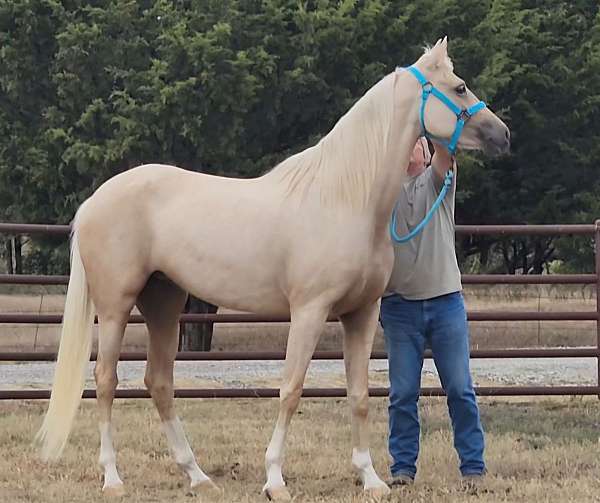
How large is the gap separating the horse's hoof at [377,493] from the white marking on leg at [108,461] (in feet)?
3.88

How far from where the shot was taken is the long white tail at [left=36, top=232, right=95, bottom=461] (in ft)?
15.8

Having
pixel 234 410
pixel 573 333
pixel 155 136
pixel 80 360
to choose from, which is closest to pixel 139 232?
pixel 80 360

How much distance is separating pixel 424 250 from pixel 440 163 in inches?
16.8

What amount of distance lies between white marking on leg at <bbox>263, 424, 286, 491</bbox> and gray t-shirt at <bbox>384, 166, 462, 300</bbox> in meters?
0.91

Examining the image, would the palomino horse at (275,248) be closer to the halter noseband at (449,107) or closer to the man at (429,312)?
the halter noseband at (449,107)

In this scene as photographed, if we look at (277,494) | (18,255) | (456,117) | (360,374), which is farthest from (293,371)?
(18,255)

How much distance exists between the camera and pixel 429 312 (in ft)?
15.6

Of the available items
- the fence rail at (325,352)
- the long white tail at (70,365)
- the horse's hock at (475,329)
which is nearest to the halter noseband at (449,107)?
the long white tail at (70,365)

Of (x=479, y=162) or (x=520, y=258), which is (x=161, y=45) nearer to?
(x=479, y=162)

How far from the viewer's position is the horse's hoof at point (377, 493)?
4.44 m

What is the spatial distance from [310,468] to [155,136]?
26.0ft

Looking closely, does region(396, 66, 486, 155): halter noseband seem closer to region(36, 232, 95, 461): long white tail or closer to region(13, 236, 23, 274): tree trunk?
region(36, 232, 95, 461): long white tail

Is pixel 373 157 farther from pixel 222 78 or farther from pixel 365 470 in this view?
pixel 222 78

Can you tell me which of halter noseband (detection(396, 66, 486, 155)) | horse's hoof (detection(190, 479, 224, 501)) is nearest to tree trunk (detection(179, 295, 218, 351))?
horse's hoof (detection(190, 479, 224, 501))
